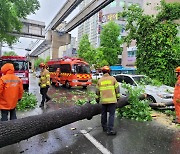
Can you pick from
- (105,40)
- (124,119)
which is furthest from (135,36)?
(105,40)

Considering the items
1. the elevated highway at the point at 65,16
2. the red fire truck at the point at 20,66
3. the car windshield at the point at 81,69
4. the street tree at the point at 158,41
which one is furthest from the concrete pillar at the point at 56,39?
the street tree at the point at 158,41

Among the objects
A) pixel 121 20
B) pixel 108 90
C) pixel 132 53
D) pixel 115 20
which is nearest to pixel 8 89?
pixel 108 90

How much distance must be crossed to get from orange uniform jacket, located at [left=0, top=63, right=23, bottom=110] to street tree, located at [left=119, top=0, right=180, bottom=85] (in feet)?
35.9

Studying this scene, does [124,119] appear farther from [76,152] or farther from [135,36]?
[135,36]

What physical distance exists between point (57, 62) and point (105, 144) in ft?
61.3

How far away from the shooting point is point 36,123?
4.96m

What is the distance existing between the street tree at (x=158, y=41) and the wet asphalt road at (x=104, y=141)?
8.25 meters

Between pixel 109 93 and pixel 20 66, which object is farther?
pixel 20 66

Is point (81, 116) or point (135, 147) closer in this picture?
point (135, 147)

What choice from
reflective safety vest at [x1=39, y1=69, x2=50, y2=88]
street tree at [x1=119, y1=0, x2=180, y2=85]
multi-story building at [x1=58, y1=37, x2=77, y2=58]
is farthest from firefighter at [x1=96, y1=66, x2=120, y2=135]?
multi-story building at [x1=58, y1=37, x2=77, y2=58]

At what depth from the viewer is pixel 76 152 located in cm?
487

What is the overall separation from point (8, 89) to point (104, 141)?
7.99 feet

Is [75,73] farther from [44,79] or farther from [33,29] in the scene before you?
[33,29]

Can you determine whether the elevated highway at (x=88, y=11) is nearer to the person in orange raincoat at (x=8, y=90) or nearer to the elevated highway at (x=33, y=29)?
the elevated highway at (x=33, y=29)
